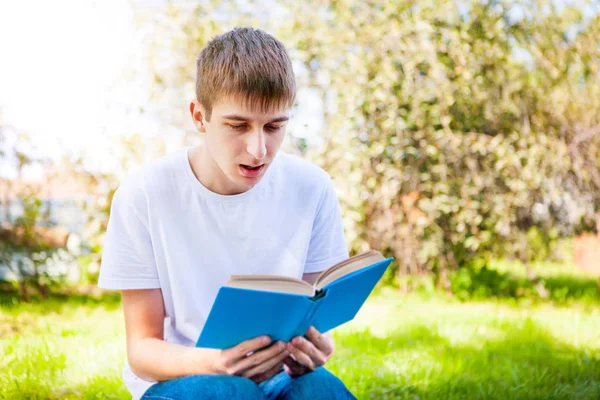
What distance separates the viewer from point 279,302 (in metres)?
1.39

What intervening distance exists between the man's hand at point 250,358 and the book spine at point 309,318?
0.05 metres

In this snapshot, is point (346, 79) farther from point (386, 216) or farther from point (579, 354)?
point (579, 354)

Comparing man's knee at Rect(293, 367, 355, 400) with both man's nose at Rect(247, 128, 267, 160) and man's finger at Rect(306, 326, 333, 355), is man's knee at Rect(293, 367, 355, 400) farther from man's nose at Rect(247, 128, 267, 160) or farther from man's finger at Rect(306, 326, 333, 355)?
man's nose at Rect(247, 128, 267, 160)

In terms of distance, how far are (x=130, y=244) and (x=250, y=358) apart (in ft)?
1.58

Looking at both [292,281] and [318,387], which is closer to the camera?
[292,281]

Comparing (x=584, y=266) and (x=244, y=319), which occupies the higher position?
(x=244, y=319)

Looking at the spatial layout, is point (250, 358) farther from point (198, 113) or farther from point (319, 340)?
point (198, 113)

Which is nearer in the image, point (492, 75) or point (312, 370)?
point (312, 370)

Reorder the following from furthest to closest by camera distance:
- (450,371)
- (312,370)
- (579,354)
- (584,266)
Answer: (584,266) → (579,354) → (450,371) → (312,370)

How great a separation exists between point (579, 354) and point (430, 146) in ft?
6.71

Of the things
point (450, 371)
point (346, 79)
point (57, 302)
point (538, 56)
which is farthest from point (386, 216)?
point (57, 302)

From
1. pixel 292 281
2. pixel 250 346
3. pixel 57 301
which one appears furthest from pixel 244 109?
pixel 57 301

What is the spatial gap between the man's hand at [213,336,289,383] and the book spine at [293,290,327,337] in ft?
0.17

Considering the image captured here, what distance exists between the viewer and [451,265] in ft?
17.8
